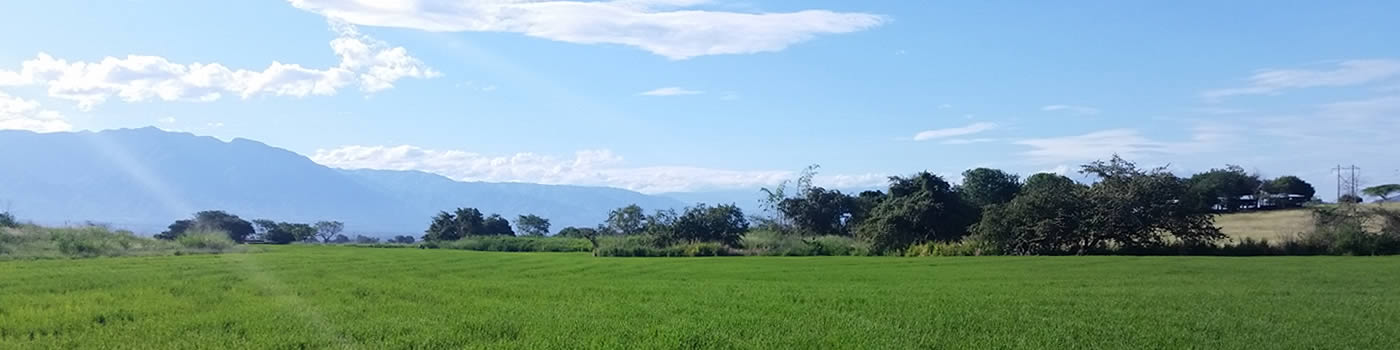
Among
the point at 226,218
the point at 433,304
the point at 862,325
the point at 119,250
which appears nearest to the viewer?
the point at 862,325

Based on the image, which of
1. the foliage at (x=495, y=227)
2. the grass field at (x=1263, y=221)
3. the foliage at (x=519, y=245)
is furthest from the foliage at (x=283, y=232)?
the grass field at (x=1263, y=221)

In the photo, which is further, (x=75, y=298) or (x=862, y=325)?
(x=75, y=298)

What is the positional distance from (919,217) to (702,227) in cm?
1214

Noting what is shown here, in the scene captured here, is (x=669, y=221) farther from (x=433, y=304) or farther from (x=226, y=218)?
(x=226, y=218)

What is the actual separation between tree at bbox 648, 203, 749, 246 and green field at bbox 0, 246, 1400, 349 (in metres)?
31.2

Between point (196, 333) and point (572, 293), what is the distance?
23.5 feet

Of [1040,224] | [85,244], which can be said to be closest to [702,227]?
[1040,224]

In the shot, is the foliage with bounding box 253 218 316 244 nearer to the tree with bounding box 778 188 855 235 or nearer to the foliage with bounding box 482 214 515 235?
the foliage with bounding box 482 214 515 235

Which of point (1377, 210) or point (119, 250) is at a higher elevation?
point (1377, 210)

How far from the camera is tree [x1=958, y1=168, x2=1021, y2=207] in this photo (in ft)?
215

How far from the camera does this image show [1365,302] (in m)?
16.0

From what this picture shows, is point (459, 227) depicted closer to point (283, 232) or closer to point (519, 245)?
point (283, 232)

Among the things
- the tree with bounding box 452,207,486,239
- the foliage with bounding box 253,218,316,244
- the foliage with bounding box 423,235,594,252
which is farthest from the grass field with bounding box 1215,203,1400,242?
the foliage with bounding box 253,218,316,244

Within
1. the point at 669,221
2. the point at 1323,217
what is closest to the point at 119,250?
the point at 669,221
